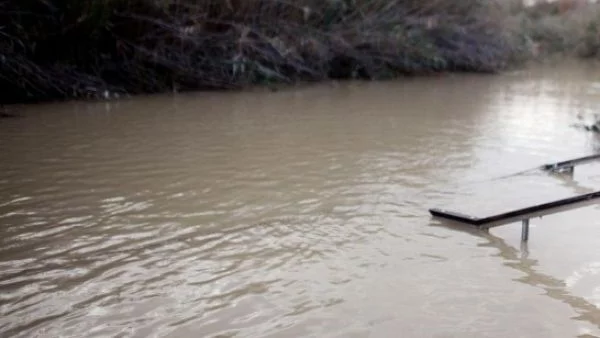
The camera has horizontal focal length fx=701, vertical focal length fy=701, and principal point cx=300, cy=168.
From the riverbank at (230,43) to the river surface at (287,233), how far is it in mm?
2720

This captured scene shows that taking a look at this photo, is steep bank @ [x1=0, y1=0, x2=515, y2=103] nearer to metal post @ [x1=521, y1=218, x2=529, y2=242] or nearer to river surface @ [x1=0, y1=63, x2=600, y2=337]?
river surface @ [x1=0, y1=63, x2=600, y2=337]

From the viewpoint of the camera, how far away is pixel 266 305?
3.65 m

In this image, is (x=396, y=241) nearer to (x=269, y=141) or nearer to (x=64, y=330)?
(x=64, y=330)

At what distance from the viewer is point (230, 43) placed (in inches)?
573

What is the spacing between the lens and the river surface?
3535mm

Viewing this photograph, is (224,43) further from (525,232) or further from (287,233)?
(525,232)

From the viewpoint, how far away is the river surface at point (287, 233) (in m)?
3.54

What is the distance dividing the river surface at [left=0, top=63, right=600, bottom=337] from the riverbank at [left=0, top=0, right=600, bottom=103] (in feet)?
8.92

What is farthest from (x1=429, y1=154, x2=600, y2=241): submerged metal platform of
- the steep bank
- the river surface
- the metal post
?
the steep bank

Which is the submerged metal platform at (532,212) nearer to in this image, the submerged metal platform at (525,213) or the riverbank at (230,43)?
the submerged metal platform at (525,213)

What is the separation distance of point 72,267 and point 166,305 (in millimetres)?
846

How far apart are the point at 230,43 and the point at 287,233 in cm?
1026

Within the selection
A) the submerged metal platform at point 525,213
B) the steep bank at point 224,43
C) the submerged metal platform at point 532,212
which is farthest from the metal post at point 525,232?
the steep bank at point 224,43

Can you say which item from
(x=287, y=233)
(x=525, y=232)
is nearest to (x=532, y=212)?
(x=525, y=232)
